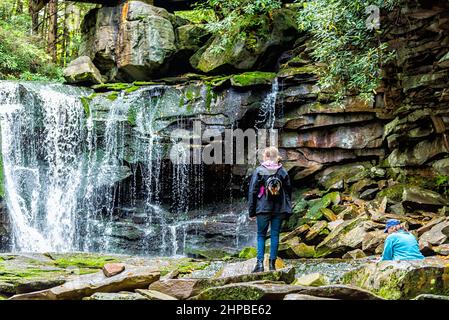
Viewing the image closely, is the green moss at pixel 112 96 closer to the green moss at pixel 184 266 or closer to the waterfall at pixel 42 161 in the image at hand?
the waterfall at pixel 42 161

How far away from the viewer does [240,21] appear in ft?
57.0

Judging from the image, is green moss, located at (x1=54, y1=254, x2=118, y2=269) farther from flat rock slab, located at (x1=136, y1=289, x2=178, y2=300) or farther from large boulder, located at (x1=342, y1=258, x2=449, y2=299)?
large boulder, located at (x1=342, y1=258, x2=449, y2=299)

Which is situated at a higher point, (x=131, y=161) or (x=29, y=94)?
(x=29, y=94)

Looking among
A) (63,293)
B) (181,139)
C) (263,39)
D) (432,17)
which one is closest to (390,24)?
(432,17)

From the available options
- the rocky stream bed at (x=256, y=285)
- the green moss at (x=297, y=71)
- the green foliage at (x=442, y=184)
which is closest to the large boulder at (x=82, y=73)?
the green moss at (x=297, y=71)

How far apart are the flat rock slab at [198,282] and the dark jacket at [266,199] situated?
0.93m

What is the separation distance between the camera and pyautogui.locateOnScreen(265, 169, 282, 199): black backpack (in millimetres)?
6930

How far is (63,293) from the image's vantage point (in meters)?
6.03

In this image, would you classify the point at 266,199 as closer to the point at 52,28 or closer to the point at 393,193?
the point at 393,193

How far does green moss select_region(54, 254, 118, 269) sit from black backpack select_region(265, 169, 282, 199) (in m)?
6.12

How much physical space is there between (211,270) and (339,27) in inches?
290

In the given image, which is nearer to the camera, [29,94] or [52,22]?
[29,94]

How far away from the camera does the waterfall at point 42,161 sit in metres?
16.3
